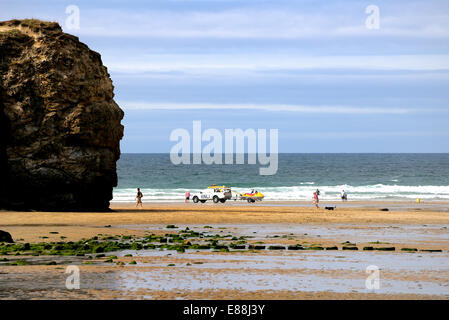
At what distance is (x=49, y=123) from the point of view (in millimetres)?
42719

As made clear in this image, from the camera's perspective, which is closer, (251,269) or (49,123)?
(251,269)

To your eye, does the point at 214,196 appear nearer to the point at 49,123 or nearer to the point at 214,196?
the point at 214,196

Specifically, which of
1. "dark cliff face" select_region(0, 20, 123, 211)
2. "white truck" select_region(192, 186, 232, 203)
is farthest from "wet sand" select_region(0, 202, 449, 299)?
"white truck" select_region(192, 186, 232, 203)

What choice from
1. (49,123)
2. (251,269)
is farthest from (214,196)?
(251,269)

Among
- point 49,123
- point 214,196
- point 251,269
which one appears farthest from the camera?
point 214,196

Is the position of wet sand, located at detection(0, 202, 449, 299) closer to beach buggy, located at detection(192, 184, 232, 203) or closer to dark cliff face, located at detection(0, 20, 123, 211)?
dark cliff face, located at detection(0, 20, 123, 211)

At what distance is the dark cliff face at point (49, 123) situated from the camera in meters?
42.0

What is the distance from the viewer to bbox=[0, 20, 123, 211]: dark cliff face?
42031 millimetres

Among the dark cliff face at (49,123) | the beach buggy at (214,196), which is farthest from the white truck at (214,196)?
the dark cliff face at (49,123)

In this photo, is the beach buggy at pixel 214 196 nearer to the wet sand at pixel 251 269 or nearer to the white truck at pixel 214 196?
the white truck at pixel 214 196

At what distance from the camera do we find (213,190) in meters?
67.5
